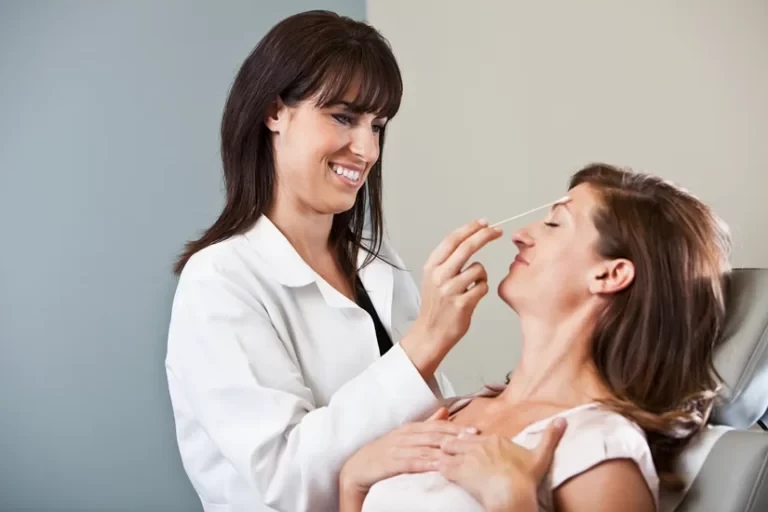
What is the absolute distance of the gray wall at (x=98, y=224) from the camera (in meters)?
2.25

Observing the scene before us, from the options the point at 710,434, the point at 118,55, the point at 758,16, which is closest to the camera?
the point at 710,434

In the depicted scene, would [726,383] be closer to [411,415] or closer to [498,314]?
[411,415]

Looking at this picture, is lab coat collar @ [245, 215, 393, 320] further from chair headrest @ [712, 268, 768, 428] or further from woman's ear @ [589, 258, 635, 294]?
chair headrest @ [712, 268, 768, 428]

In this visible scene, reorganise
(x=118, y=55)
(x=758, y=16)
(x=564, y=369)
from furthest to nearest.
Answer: (x=118, y=55) < (x=758, y=16) < (x=564, y=369)

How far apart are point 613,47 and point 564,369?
110 centimetres

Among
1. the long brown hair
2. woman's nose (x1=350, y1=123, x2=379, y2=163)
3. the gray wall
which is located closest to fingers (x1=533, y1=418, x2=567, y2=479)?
the long brown hair

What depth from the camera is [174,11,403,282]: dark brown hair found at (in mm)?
1552

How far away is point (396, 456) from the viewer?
1.29 metres

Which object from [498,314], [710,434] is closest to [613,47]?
[498,314]

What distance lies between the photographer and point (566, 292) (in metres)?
1.34

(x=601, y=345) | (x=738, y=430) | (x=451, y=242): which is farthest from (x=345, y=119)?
(x=738, y=430)

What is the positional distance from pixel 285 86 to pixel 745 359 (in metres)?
0.90

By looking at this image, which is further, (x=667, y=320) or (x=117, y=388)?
(x=117, y=388)

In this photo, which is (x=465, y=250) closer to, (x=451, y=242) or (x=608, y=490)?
(x=451, y=242)
